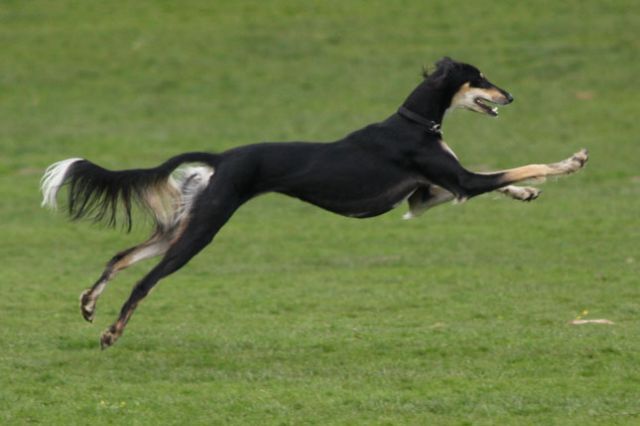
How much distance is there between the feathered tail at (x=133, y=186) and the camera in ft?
34.0

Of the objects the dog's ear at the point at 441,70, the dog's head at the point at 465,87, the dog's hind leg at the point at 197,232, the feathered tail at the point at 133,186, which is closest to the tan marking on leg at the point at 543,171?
the dog's head at the point at 465,87

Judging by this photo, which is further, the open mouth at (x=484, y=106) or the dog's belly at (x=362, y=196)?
the open mouth at (x=484, y=106)

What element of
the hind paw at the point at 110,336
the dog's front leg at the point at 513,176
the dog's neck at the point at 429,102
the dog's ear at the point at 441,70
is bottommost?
the hind paw at the point at 110,336

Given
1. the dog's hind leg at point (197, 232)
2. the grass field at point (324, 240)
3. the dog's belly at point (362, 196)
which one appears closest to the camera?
the grass field at point (324, 240)

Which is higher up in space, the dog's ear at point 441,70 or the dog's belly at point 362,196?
the dog's ear at point 441,70

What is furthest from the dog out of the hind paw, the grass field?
the grass field

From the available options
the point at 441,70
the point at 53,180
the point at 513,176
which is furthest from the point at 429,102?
the point at 53,180

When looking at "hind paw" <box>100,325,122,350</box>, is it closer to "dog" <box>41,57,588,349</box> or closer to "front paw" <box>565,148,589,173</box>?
"dog" <box>41,57,588,349</box>

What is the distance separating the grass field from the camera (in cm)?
980

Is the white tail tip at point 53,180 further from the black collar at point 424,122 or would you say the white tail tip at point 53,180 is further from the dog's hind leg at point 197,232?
the black collar at point 424,122

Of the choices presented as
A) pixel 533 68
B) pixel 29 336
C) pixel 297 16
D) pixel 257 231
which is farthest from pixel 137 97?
pixel 29 336

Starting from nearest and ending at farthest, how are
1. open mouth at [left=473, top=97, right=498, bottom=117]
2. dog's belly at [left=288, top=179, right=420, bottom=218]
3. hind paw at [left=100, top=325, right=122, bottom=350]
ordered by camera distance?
hind paw at [left=100, top=325, right=122, bottom=350], dog's belly at [left=288, top=179, right=420, bottom=218], open mouth at [left=473, top=97, right=498, bottom=117]

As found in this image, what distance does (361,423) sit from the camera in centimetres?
878

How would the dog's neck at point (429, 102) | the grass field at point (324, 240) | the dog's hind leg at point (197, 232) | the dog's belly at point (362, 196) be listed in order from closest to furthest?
the grass field at point (324, 240), the dog's hind leg at point (197, 232), the dog's belly at point (362, 196), the dog's neck at point (429, 102)
